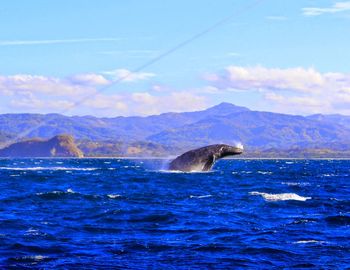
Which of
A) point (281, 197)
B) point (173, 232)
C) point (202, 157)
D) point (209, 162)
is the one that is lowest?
point (173, 232)

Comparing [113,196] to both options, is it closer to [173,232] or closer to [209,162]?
[173,232]

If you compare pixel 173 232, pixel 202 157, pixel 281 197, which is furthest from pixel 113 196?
pixel 202 157

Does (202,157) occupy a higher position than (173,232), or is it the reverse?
(202,157)

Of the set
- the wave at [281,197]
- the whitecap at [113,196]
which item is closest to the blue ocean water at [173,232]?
the wave at [281,197]

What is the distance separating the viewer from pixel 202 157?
7788 centimetres

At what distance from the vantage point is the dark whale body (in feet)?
243

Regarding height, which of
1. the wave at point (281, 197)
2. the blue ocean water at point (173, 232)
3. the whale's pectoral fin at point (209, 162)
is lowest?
the blue ocean water at point (173, 232)

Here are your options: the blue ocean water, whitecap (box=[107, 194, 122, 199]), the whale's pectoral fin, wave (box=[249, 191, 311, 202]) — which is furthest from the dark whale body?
the blue ocean water

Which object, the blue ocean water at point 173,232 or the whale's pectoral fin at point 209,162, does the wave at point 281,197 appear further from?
the whale's pectoral fin at point 209,162

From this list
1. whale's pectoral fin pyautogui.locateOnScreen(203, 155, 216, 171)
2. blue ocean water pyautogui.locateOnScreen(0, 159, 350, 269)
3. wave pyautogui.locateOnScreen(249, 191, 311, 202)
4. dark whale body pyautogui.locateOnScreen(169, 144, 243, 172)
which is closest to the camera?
blue ocean water pyautogui.locateOnScreen(0, 159, 350, 269)

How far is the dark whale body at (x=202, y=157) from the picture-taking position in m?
74.0

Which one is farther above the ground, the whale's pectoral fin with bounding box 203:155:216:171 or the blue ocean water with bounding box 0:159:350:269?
the whale's pectoral fin with bounding box 203:155:216:171

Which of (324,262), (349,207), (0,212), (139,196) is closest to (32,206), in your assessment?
(0,212)

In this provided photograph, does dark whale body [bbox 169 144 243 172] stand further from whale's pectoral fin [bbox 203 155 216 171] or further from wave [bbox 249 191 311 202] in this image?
wave [bbox 249 191 311 202]
